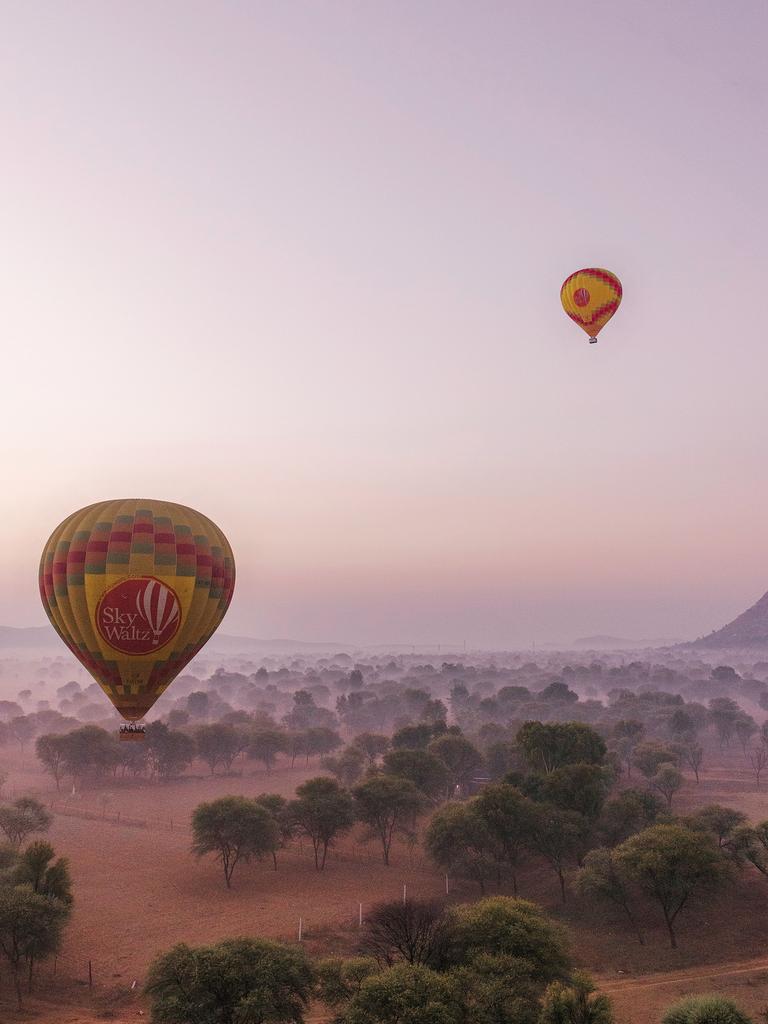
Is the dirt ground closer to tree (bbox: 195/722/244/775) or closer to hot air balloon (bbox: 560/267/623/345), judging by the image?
tree (bbox: 195/722/244/775)

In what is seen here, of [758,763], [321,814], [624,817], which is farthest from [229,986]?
[758,763]

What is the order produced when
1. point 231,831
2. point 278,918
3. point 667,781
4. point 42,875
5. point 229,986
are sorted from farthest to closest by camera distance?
1. point 667,781
2. point 231,831
3. point 278,918
4. point 42,875
5. point 229,986

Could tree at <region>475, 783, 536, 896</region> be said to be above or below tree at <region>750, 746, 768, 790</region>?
above

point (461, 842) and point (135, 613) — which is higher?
point (135, 613)

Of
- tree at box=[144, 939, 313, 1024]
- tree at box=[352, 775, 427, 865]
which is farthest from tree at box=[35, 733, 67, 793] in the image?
tree at box=[144, 939, 313, 1024]

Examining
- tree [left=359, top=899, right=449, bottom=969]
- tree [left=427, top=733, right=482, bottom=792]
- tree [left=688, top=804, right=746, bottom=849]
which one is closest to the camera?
tree [left=359, top=899, right=449, bottom=969]

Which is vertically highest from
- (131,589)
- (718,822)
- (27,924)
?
(131,589)

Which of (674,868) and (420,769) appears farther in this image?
(420,769)

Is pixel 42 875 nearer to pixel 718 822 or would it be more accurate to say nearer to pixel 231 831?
pixel 231 831
